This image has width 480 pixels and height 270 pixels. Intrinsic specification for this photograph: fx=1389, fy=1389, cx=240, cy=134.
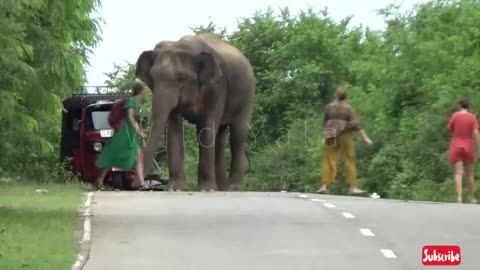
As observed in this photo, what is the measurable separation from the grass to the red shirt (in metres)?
7.06

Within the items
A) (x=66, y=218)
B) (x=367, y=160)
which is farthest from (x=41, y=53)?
(x=367, y=160)

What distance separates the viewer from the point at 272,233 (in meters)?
17.3

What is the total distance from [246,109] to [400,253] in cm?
1633

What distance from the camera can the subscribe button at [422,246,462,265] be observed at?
14.7 meters

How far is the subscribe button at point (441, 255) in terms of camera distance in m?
14.7

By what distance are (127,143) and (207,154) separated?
6.72 ft

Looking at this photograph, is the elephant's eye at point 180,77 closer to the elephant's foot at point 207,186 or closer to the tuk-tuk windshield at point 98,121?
the elephant's foot at point 207,186

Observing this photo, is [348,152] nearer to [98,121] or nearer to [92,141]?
[92,141]

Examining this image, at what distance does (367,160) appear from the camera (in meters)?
47.7

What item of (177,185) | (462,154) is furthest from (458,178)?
(177,185)

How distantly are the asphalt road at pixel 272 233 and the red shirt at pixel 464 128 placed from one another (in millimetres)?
3087

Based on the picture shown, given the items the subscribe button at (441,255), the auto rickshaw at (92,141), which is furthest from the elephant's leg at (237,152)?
the subscribe button at (441,255)

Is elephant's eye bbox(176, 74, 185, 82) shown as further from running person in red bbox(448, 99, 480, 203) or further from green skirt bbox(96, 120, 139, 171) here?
running person in red bbox(448, 99, 480, 203)

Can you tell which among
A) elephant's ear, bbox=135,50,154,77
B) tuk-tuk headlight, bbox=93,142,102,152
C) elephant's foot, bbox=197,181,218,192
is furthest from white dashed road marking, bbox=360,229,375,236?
tuk-tuk headlight, bbox=93,142,102,152
